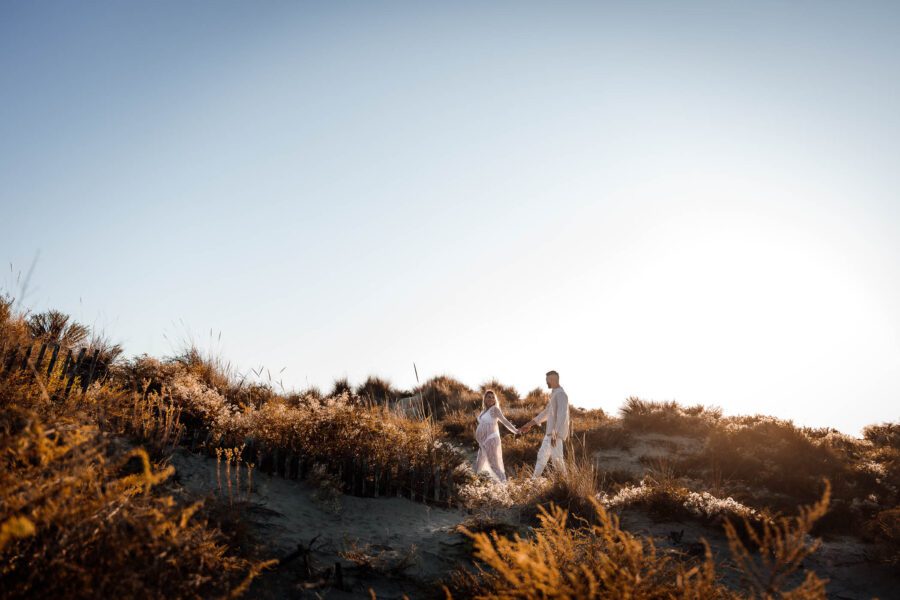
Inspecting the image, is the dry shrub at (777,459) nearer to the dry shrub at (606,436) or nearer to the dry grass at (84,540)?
the dry shrub at (606,436)

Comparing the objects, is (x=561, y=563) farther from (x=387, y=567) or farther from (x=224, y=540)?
(x=224, y=540)

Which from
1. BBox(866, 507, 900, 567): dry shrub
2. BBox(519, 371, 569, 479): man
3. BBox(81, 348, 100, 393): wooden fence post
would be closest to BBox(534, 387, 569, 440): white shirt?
BBox(519, 371, 569, 479): man

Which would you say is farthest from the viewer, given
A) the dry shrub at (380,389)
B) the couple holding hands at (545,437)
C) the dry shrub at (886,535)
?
the dry shrub at (380,389)

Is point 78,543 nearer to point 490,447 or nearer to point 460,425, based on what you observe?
point 490,447

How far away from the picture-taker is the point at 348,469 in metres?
6.83

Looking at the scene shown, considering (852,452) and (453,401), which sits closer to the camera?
(852,452)

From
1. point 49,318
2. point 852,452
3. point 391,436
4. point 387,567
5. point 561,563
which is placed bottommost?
point 387,567

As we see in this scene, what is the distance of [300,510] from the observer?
5.60m

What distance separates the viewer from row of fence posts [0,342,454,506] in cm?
629

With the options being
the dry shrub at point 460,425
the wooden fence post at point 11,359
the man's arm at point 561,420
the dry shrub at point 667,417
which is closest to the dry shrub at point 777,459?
the dry shrub at point 667,417

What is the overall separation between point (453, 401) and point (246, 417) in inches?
495

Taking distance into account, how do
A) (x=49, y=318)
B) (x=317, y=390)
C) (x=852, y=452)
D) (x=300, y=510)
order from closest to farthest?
(x=300, y=510), (x=49, y=318), (x=852, y=452), (x=317, y=390)

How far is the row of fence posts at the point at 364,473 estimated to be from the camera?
21.5 ft

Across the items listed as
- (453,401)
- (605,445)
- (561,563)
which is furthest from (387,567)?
(453,401)
